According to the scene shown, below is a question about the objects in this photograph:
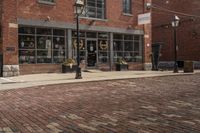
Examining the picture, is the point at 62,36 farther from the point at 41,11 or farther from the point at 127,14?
→ the point at 127,14

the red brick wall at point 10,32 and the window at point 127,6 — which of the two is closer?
the red brick wall at point 10,32

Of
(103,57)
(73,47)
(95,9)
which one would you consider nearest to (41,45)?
(73,47)

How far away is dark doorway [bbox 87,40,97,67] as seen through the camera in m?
29.4

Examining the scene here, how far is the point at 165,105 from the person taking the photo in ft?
34.2

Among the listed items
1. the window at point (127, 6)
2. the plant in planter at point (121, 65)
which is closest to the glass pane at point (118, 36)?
the plant in planter at point (121, 65)

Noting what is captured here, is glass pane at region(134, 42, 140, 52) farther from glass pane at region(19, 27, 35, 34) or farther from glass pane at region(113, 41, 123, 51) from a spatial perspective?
glass pane at region(19, 27, 35, 34)

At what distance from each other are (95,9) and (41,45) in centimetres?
599

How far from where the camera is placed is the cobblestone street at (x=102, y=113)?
301 inches

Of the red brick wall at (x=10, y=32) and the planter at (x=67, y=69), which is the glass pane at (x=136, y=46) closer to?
the planter at (x=67, y=69)

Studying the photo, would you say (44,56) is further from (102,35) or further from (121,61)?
(121,61)

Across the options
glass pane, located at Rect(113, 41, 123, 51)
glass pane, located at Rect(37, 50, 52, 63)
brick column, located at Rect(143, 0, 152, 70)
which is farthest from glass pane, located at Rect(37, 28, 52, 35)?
brick column, located at Rect(143, 0, 152, 70)

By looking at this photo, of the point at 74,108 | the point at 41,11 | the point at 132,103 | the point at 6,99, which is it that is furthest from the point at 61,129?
the point at 41,11

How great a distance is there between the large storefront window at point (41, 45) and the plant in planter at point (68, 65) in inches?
25.7

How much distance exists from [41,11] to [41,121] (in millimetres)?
18356
